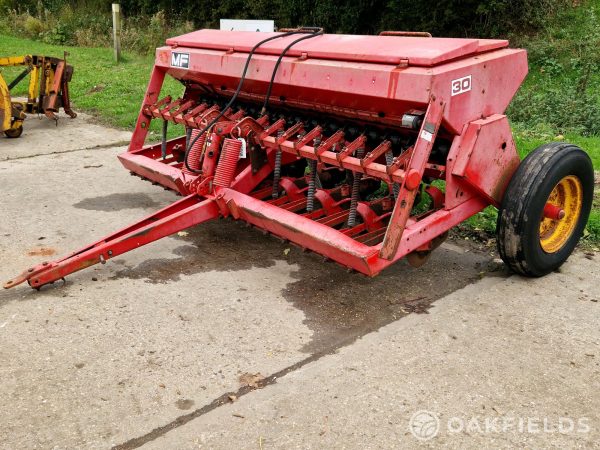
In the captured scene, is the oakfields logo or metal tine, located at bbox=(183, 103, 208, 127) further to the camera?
metal tine, located at bbox=(183, 103, 208, 127)

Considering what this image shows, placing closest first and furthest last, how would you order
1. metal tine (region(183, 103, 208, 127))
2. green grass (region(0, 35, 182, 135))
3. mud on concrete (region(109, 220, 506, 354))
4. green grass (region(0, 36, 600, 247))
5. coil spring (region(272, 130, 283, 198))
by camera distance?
1. mud on concrete (region(109, 220, 506, 354))
2. coil spring (region(272, 130, 283, 198))
3. metal tine (region(183, 103, 208, 127))
4. green grass (region(0, 36, 600, 247))
5. green grass (region(0, 35, 182, 135))

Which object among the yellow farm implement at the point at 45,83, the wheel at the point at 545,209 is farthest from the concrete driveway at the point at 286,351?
the yellow farm implement at the point at 45,83

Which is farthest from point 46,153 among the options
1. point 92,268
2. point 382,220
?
point 382,220

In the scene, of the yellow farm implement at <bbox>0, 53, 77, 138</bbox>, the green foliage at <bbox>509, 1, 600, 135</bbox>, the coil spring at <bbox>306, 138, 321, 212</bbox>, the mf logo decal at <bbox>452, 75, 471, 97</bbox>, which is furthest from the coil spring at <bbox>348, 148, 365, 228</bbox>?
the yellow farm implement at <bbox>0, 53, 77, 138</bbox>

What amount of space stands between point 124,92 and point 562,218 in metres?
7.54

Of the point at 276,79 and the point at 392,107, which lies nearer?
the point at 392,107

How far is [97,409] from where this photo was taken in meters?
2.61

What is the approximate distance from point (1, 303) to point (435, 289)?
7.75ft

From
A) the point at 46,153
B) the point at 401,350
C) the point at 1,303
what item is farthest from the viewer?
the point at 46,153

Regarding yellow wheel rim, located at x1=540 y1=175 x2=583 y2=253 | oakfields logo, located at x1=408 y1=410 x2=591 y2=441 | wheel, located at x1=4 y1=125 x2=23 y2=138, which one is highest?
yellow wheel rim, located at x1=540 y1=175 x2=583 y2=253

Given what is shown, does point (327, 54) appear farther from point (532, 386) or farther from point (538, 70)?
point (538, 70)

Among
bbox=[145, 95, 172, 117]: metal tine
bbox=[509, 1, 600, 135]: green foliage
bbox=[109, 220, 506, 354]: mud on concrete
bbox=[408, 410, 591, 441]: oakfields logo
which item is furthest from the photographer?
bbox=[509, 1, 600, 135]: green foliage

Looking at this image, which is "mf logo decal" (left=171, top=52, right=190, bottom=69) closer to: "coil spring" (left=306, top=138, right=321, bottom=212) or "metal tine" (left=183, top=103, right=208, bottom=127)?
"metal tine" (left=183, top=103, right=208, bottom=127)

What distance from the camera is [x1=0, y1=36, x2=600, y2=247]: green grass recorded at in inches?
219
